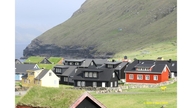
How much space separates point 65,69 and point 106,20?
125 m

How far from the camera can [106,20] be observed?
164375mm

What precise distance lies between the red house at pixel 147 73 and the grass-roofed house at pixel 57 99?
29.5m

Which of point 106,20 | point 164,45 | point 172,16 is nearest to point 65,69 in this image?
Answer: point 164,45

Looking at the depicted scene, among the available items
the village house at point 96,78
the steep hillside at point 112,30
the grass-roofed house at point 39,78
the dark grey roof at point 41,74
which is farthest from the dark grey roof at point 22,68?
the steep hillside at point 112,30

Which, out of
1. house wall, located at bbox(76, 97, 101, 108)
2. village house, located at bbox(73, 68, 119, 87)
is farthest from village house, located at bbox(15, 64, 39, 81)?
house wall, located at bbox(76, 97, 101, 108)

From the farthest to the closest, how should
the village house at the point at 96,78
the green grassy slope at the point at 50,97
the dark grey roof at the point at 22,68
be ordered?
the dark grey roof at the point at 22,68 < the village house at the point at 96,78 < the green grassy slope at the point at 50,97

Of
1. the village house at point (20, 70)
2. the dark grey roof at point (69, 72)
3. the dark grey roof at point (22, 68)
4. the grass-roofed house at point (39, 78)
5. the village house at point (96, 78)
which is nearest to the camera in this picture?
the grass-roofed house at point (39, 78)

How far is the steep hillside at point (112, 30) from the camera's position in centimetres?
12962

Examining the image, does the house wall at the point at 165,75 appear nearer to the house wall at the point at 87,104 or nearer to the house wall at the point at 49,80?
the house wall at the point at 49,80

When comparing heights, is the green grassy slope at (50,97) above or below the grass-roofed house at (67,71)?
above

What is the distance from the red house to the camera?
120ft

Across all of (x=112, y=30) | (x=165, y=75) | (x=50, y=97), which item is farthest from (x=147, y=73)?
(x=112, y=30)

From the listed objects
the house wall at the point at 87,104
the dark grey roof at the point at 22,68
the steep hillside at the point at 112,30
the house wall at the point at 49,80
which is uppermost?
the steep hillside at the point at 112,30
